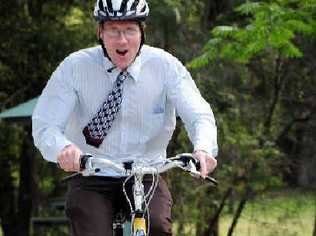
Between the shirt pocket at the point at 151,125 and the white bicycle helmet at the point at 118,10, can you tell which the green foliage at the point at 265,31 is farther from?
the white bicycle helmet at the point at 118,10

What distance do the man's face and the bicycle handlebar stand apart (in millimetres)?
685

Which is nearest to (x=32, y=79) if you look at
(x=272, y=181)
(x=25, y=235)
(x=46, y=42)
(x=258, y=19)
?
(x=46, y=42)

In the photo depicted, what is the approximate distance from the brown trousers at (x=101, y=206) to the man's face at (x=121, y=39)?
634 mm

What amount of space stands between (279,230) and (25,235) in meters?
4.75

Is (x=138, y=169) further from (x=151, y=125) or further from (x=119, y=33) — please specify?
(x=119, y=33)

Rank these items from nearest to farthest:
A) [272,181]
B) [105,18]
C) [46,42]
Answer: [105,18] < [272,181] < [46,42]

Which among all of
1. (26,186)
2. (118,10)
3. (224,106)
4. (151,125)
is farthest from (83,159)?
(26,186)

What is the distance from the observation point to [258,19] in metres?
8.76

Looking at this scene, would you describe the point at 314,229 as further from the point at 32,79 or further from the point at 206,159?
the point at 206,159

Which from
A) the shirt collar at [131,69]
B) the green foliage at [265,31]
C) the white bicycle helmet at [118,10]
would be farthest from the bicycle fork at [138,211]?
the green foliage at [265,31]

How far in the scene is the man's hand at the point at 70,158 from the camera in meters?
4.09

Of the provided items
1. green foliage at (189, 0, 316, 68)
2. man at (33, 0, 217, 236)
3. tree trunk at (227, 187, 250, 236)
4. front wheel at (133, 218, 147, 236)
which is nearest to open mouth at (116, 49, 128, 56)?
man at (33, 0, 217, 236)

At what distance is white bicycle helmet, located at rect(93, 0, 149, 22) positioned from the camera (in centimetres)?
456

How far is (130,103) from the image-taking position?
4.68 metres
